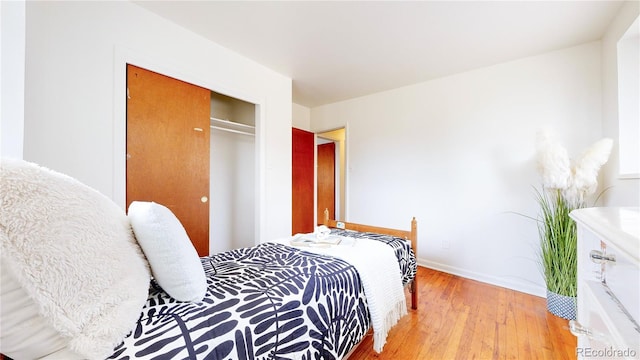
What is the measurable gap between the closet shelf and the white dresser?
2858 mm

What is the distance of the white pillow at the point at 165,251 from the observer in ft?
2.86

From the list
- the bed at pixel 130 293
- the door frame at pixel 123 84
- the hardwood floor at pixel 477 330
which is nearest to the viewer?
the bed at pixel 130 293

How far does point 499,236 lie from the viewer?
8.74 ft

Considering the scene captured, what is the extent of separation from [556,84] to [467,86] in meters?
0.78

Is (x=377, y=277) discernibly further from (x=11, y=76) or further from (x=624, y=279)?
(x=11, y=76)

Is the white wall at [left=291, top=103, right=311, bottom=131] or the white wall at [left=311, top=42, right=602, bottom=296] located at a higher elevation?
the white wall at [left=291, top=103, right=311, bottom=131]

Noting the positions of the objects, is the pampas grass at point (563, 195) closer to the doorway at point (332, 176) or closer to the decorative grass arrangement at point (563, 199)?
the decorative grass arrangement at point (563, 199)

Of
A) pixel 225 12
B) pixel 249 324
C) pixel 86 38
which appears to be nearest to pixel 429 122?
pixel 225 12

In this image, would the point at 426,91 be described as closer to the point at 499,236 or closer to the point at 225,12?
the point at 499,236

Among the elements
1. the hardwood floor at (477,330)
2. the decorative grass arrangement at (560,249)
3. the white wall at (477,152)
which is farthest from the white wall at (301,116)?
the decorative grass arrangement at (560,249)

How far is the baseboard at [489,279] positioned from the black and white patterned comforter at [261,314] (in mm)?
2078

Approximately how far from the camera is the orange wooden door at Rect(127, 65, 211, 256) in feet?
6.24

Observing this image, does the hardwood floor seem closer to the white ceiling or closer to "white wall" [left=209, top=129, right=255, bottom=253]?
"white wall" [left=209, top=129, right=255, bottom=253]

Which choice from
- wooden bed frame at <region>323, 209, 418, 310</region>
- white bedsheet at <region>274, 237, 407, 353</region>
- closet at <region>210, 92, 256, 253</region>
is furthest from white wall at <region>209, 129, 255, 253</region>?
white bedsheet at <region>274, 237, 407, 353</region>
